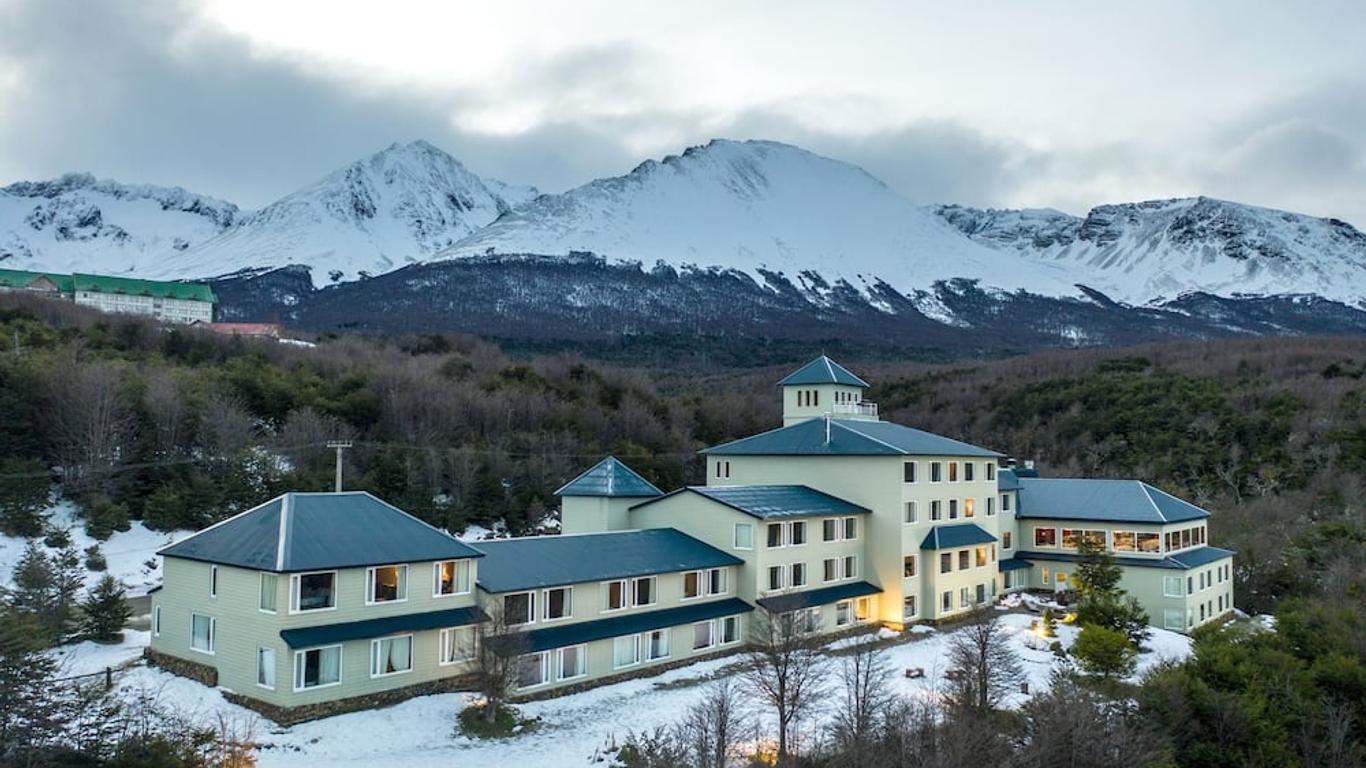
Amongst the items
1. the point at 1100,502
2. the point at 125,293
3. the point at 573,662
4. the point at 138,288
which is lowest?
the point at 573,662

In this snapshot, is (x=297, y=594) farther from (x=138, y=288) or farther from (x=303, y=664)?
(x=138, y=288)

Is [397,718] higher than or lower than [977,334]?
lower

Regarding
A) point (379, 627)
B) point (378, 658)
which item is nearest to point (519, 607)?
point (379, 627)

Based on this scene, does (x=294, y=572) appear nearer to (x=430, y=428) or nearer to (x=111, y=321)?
(x=430, y=428)

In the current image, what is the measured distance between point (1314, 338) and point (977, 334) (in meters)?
53.4

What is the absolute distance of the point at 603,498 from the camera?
42812 millimetres

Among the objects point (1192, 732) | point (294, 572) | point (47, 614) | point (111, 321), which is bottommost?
point (1192, 732)

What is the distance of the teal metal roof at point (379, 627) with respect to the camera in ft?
88.5

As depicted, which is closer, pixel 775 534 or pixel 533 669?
pixel 533 669

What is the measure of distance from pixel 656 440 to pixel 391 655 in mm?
48199

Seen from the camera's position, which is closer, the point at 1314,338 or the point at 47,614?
the point at 47,614

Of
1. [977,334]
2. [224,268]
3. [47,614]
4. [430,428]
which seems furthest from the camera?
[224,268]

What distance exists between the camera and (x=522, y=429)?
2899 inches

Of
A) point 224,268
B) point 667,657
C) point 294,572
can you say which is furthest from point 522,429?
point 224,268
